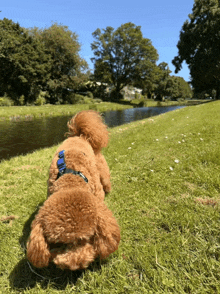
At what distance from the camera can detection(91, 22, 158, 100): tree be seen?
120ft

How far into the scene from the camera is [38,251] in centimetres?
133

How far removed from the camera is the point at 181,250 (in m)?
1.69

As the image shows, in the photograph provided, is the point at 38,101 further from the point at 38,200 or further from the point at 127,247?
the point at 127,247

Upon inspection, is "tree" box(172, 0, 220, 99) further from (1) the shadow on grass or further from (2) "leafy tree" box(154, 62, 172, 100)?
(2) "leafy tree" box(154, 62, 172, 100)

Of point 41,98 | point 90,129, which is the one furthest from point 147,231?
point 41,98

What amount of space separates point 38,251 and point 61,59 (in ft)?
95.7

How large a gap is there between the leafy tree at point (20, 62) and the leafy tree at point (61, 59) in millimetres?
1558

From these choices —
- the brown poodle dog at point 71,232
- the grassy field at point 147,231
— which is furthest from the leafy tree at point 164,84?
the brown poodle dog at point 71,232

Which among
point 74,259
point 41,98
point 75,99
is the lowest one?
point 74,259

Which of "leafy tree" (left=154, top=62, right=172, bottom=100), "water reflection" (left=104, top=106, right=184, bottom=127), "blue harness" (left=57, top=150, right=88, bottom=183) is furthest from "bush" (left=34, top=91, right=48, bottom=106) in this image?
"leafy tree" (left=154, top=62, right=172, bottom=100)

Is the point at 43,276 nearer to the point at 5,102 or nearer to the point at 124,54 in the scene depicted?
the point at 5,102

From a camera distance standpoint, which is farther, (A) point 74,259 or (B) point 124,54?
(B) point 124,54

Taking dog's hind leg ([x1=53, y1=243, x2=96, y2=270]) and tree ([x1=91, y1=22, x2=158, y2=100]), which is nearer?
dog's hind leg ([x1=53, y1=243, x2=96, y2=270])

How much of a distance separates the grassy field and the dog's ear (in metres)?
0.44
